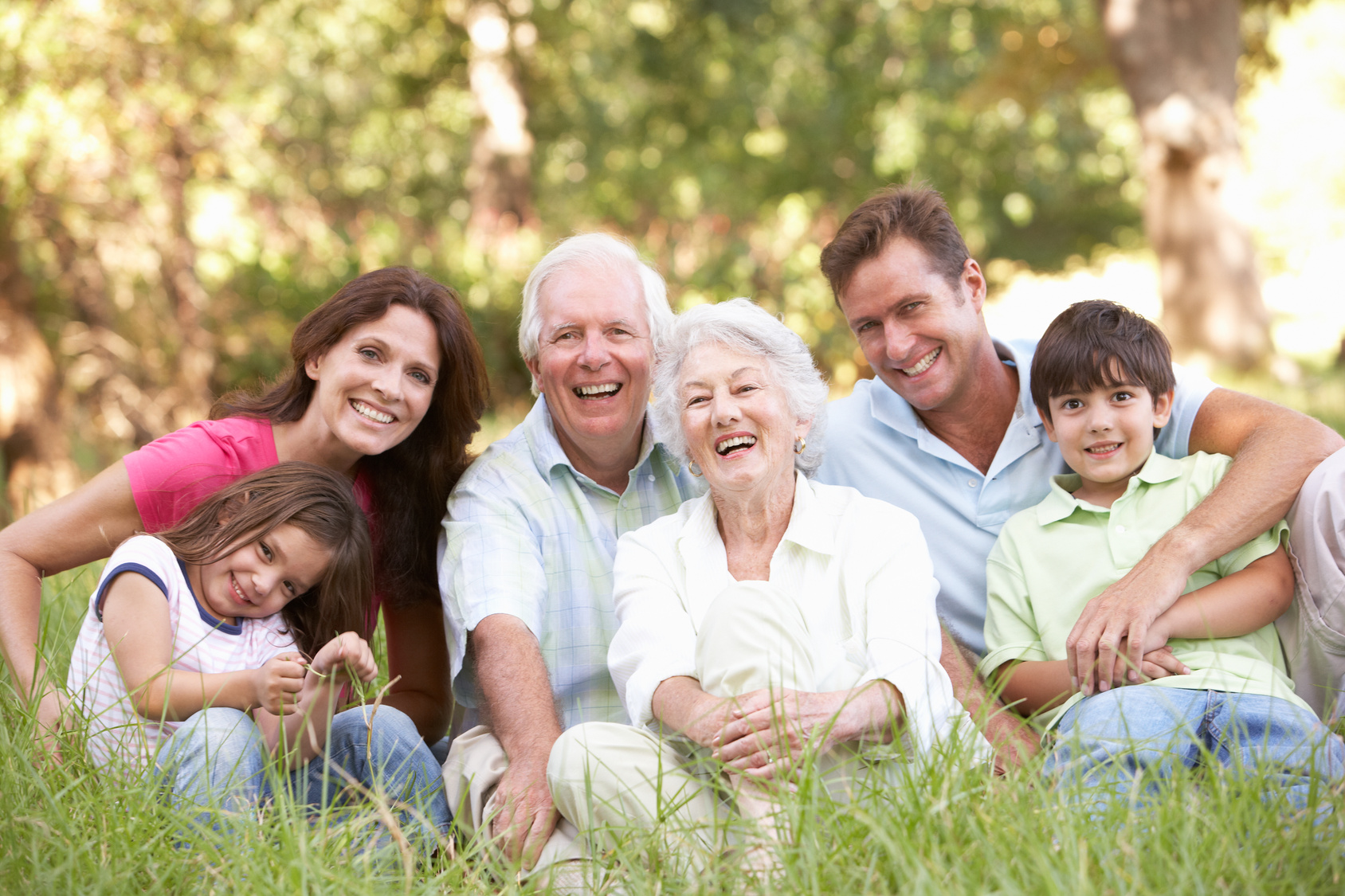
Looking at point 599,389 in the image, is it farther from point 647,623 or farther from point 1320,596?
point 1320,596

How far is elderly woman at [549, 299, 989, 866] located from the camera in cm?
214

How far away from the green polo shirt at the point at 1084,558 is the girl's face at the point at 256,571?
169cm

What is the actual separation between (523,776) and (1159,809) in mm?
1324

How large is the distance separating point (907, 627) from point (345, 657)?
121 centimetres

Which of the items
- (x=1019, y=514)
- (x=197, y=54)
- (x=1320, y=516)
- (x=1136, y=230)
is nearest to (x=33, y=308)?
(x=197, y=54)

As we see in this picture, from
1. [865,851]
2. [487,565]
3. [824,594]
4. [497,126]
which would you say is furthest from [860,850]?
[497,126]

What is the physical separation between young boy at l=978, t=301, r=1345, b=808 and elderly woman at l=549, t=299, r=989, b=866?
304 millimetres

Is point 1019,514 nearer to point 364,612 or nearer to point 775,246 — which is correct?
point 364,612

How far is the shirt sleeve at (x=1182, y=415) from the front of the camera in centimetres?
293

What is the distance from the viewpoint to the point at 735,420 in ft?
8.38

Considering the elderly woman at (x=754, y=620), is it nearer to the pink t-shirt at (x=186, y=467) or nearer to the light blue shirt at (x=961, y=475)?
the light blue shirt at (x=961, y=475)

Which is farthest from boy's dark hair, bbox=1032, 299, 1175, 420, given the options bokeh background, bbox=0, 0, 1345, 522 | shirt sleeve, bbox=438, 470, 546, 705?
bokeh background, bbox=0, 0, 1345, 522

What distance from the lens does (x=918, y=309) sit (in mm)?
3090

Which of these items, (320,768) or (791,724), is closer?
(791,724)
